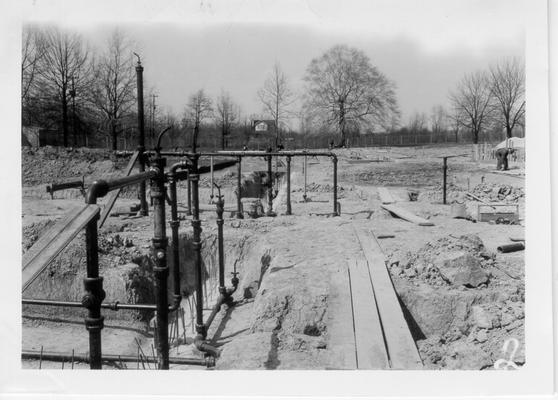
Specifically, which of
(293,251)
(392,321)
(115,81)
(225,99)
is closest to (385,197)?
(225,99)

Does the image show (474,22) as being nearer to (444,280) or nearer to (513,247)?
(444,280)

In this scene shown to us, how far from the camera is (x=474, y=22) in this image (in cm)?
408

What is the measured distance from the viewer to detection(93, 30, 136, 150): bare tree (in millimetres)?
5800

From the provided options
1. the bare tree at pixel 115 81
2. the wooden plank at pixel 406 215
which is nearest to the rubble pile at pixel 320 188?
the wooden plank at pixel 406 215

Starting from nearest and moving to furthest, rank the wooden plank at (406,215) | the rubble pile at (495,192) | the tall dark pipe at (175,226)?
the tall dark pipe at (175,226) < the wooden plank at (406,215) < the rubble pile at (495,192)

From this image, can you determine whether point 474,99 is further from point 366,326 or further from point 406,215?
point 366,326

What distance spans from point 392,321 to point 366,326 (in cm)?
27

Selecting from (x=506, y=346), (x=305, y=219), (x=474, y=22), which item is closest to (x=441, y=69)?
(x=474, y=22)

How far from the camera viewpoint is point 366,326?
4.23 metres

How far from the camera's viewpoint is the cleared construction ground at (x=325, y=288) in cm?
413

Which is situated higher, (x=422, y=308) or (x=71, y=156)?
(x=71, y=156)

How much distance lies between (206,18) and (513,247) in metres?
4.80

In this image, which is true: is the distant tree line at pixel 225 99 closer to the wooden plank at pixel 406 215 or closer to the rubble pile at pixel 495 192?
the rubble pile at pixel 495 192

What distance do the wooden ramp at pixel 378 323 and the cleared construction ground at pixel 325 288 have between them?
0.04 ft
